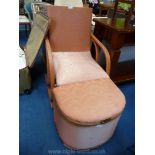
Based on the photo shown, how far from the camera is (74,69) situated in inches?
56.7

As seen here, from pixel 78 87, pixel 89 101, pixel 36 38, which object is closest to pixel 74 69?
pixel 78 87

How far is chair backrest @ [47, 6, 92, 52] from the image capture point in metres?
1.59

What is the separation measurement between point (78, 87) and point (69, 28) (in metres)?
0.67

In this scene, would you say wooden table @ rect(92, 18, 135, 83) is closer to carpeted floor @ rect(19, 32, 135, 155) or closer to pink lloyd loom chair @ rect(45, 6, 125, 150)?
pink lloyd loom chair @ rect(45, 6, 125, 150)

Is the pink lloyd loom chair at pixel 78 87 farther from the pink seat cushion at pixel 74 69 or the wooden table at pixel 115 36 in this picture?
the wooden table at pixel 115 36

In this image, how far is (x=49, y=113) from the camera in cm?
161

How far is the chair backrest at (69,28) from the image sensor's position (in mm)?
1593

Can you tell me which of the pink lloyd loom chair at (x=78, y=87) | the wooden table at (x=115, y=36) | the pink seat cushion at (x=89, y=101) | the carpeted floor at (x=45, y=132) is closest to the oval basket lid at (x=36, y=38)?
the pink lloyd loom chair at (x=78, y=87)

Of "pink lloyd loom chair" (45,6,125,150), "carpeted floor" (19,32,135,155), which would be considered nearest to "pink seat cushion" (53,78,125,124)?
"pink lloyd loom chair" (45,6,125,150)

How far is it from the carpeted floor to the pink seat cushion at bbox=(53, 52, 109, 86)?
17.3 inches
